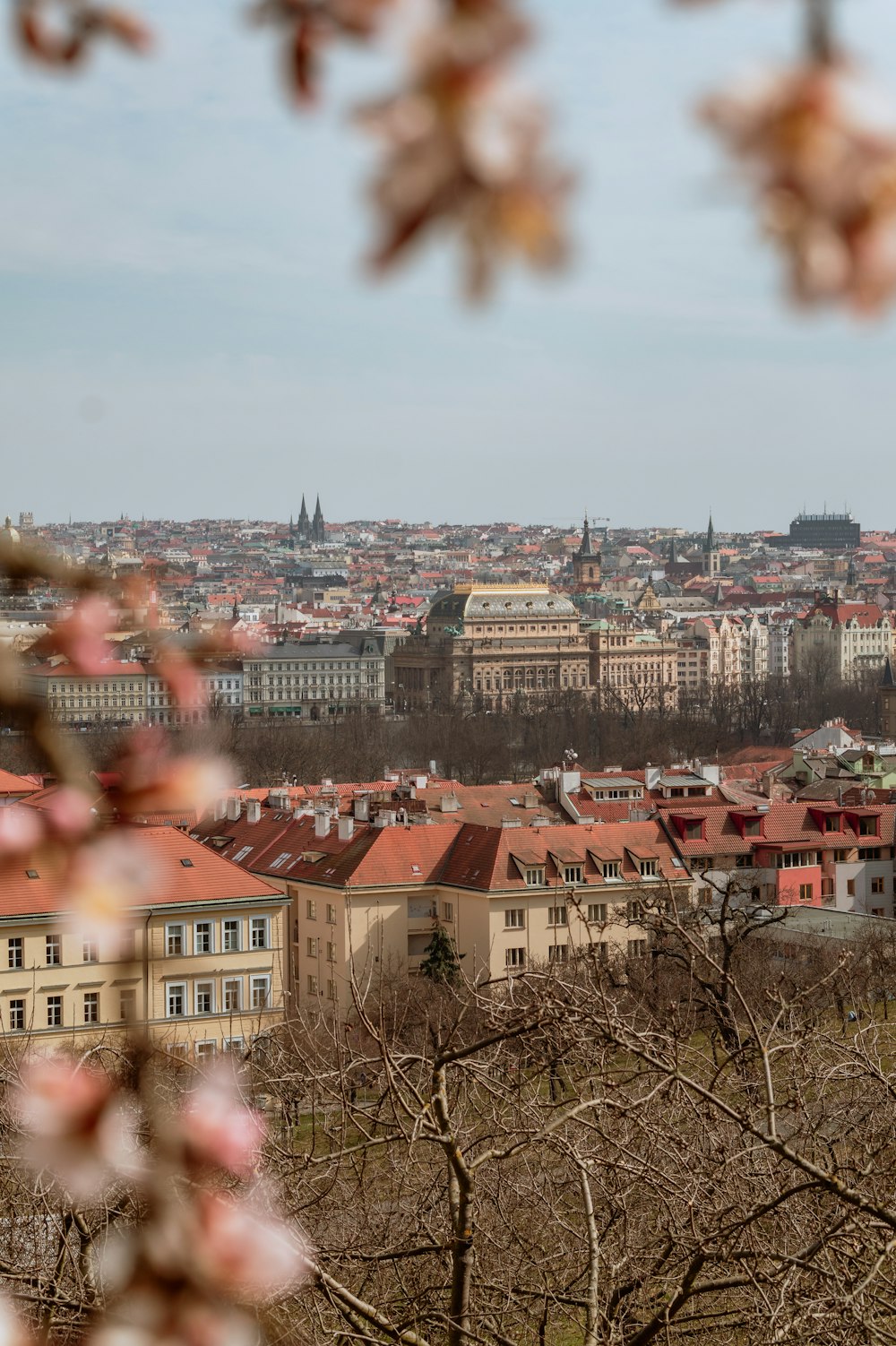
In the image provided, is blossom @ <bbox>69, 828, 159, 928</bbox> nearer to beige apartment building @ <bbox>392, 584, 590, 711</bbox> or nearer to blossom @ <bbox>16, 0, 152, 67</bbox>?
blossom @ <bbox>16, 0, 152, 67</bbox>

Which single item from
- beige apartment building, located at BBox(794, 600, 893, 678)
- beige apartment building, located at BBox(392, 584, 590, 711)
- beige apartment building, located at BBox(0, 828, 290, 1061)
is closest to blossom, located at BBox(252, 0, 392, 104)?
beige apartment building, located at BBox(0, 828, 290, 1061)

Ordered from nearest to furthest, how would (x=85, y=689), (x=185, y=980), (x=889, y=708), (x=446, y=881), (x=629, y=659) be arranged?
(x=85, y=689)
(x=185, y=980)
(x=446, y=881)
(x=889, y=708)
(x=629, y=659)

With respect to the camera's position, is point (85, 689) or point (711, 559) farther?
point (711, 559)

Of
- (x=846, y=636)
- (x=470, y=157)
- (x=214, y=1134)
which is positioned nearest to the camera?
(x=470, y=157)

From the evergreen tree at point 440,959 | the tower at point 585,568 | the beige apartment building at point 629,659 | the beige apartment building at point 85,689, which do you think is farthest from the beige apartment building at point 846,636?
the beige apartment building at point 85,689

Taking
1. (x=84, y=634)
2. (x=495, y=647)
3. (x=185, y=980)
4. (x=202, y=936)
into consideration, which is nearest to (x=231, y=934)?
(x=202, y=936)

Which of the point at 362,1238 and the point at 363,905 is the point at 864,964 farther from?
the point at 362,1238

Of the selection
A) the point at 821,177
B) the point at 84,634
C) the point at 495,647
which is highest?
the point at 821,177

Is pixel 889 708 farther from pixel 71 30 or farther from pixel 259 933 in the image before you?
pixel 71 30
